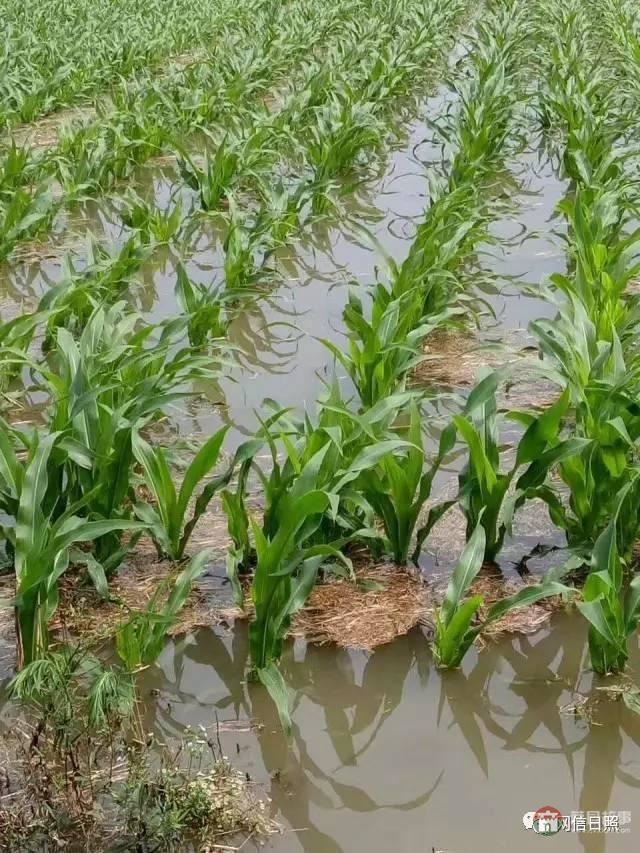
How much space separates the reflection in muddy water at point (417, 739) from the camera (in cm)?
222

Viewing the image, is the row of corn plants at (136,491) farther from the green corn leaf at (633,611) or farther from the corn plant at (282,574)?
the green corn leaf at (633,611)

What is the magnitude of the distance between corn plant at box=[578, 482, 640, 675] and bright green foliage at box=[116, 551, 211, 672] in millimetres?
1004

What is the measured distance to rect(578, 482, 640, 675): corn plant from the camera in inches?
95.3

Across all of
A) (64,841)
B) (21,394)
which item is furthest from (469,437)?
(21,394)

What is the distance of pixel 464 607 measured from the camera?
2512mm

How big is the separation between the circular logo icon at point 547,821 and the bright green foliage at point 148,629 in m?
0.99

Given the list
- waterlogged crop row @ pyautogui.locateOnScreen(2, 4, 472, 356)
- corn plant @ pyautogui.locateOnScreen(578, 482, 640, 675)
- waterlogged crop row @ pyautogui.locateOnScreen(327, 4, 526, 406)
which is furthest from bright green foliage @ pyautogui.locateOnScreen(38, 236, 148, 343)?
corn plant @ pyautogui.locateOnScreen(578, 482, 640, 675)

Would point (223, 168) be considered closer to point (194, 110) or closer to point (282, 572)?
point (194, 110)

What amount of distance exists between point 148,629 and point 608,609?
118 cm

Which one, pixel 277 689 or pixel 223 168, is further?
pixel 223 168

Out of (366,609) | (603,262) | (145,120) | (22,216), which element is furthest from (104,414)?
(145,120)

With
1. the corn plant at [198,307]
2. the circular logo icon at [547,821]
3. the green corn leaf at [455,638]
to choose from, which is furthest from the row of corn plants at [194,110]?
the circular logo icon at [547,821]

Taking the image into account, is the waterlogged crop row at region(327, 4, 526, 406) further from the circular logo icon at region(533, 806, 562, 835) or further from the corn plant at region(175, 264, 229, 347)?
the circular logo icon at region(533, 806, 562, 835)

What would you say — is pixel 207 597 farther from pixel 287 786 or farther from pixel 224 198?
pixel 224 198
